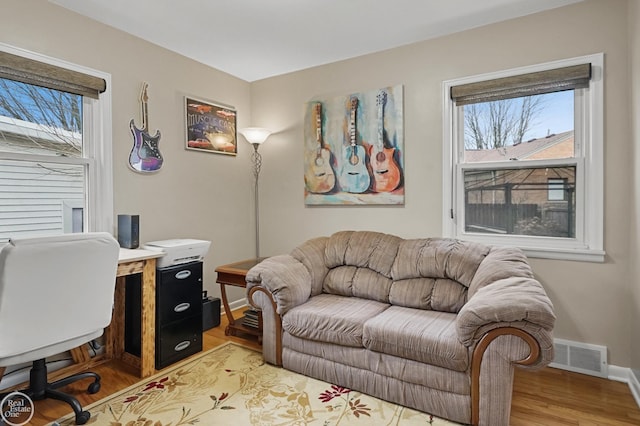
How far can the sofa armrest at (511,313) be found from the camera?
1.67 metres

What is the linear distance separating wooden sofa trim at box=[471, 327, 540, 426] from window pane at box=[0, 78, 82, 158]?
294 centimetres

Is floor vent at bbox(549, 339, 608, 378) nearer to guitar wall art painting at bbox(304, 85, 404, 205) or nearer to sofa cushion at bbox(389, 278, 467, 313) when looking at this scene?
sofa cushion at bbox(389, 278, 467, 313)

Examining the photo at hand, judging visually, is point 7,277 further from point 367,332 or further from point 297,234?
point 297,234

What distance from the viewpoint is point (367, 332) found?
218 cm

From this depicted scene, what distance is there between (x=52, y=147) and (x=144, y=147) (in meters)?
0.64

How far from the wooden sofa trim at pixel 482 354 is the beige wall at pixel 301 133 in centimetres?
111

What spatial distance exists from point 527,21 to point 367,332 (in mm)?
2496

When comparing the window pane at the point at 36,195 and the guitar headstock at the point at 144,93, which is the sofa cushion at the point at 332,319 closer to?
the window pane at the point at 36,195

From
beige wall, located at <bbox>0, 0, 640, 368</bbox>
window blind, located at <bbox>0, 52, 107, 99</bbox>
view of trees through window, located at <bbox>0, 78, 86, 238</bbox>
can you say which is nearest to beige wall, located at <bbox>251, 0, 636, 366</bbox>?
beige wall, located at <bbox>0, 0, 640, 368</bbox>

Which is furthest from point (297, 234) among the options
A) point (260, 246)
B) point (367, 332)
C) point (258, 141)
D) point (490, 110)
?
point (490, 110)

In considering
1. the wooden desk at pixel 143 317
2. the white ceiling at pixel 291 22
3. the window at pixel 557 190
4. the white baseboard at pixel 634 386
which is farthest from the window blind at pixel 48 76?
the white baseboard at pixel 634 386

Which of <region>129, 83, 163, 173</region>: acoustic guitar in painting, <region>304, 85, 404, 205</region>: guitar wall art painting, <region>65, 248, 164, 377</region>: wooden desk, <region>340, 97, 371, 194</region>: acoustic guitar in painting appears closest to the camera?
<region>65, 248, 164, 377</region>: wooden desk

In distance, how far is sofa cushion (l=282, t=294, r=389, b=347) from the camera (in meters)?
2.25

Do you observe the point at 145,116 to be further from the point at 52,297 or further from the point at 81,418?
the point at 81,418
